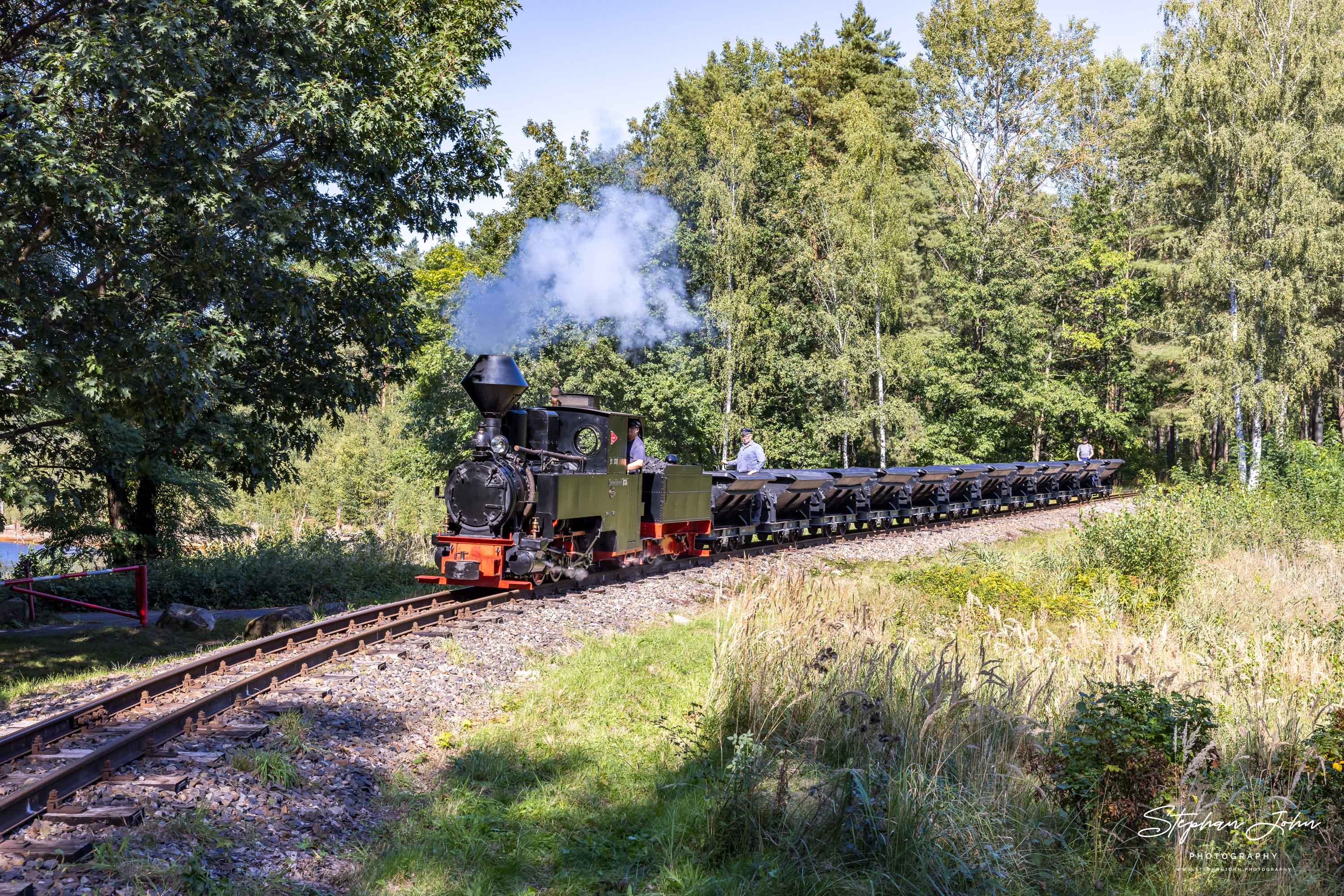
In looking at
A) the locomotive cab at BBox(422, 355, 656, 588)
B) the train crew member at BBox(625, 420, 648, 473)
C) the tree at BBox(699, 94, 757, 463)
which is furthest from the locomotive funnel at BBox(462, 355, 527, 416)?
the tree at BBox(699, 94, 757, 463)

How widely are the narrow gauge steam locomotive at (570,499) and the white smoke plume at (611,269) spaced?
9.86 meters

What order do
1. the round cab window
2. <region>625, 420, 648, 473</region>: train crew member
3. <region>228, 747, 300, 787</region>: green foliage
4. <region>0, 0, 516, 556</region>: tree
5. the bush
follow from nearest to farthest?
<region>228, 747, 300, 787</region>: green foliage < <region>0, 0, 516, 556</region>: tree < the round cab window < <region>625, 420, 648, 473</region>: train crew member < the bush

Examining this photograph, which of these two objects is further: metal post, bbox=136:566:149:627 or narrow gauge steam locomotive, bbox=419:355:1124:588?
metal post, bbox=136:566:149:627

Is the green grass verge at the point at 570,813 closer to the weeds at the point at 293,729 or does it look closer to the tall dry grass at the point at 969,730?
the tall dry grass at the point at 969,730

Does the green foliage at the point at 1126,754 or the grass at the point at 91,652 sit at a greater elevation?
the green foliage at the point at 1126,754

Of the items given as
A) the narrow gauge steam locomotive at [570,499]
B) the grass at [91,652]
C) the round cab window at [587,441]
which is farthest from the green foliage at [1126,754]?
the grass at [91,652]

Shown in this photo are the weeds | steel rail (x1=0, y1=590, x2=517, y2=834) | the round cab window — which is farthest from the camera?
the round cab window

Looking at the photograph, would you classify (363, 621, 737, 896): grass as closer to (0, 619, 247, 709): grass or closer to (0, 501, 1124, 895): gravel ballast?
(0, 501, 1124, 895): gravel ballast

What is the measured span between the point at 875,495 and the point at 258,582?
13405 mm

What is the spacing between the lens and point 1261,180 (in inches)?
1038

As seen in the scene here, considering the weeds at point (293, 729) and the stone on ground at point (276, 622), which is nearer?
the weeds at point (293, 729)

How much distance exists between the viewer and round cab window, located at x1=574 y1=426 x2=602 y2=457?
13.1 m

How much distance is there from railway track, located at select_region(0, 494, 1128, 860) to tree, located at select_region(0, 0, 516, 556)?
2.77 metres

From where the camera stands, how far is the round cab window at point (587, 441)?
13.1 meters
